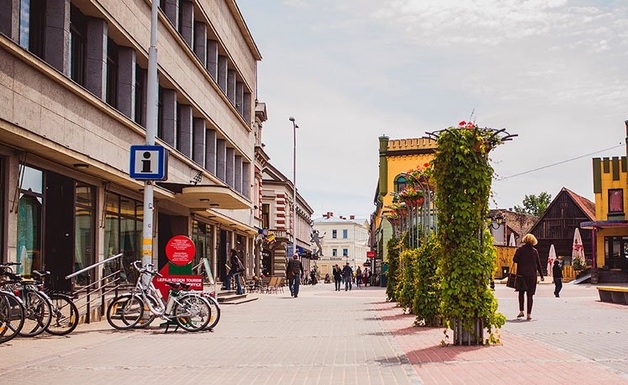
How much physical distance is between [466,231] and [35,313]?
271 inches

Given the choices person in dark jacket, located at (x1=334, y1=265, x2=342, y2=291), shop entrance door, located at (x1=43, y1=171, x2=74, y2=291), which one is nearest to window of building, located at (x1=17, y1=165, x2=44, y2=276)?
shop entrance door, located at (x1=43, y1=171, x2=74, y2=291)

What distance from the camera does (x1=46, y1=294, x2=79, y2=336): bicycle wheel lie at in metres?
14.0

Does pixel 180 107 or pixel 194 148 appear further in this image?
pixel 194 148

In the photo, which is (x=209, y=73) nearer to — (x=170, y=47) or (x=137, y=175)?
(x=170, y=47)

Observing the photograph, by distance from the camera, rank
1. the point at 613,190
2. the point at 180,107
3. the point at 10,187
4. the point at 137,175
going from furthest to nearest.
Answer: the point at 613,190, the point at 180,107, the point at 137,175, the point at 10,187

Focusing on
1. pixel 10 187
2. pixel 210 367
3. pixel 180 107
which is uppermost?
pixel 180 107

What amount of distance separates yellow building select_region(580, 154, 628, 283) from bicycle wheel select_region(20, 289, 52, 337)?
151 ft

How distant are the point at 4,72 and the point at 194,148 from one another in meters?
17.2

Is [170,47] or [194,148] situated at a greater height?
[170,47]

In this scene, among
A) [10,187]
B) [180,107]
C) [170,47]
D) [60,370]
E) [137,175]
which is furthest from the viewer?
[180,107]

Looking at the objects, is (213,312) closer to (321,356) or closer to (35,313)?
(35,313)

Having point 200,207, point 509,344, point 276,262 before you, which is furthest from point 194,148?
point 276,262

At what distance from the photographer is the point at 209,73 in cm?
3159

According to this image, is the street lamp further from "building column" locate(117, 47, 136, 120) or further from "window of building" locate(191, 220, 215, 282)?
"window of building" locate(191, 220, 215, 282)
